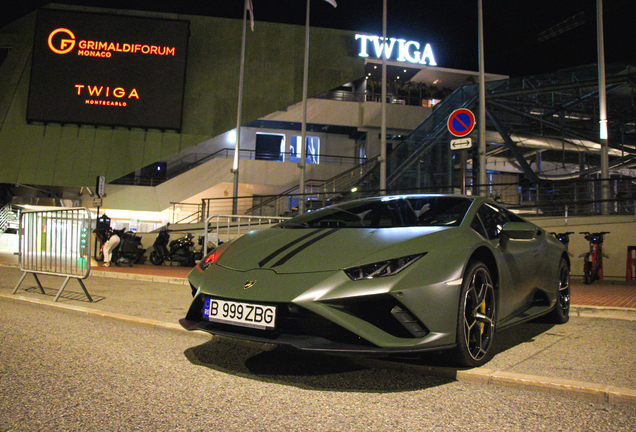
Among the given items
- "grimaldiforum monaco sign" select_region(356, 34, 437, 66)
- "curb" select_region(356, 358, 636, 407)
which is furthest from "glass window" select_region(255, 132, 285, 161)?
"curb" select_region(356, 358, 636, 407)

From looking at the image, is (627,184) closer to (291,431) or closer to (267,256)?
(267,256)

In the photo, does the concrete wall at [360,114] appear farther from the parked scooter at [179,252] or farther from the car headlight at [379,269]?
the car headlight at [379,269]

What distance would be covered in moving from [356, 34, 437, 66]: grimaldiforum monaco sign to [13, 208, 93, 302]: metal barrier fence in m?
25.6

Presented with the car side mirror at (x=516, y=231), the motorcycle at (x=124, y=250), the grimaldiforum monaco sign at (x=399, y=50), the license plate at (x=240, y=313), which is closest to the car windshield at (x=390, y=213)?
the car side mirror at (x=516, y=231)

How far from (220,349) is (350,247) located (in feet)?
4.85

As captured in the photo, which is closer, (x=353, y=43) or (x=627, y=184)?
(x=627, y=184)

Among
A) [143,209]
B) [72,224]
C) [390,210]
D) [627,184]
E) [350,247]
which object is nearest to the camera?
[350,247]

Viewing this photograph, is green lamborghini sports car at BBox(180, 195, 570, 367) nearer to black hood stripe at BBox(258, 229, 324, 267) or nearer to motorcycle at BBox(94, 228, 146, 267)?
black hood stripe at BBox(258, 229, 324, 267)

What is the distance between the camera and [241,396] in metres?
2.50

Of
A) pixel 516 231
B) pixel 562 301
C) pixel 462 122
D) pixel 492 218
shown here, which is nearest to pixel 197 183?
pixel 462 122

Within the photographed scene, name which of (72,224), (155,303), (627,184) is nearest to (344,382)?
(155,303)

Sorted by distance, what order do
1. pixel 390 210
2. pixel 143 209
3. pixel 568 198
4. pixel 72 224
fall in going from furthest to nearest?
pixel 143 209 → pixel 568 198 → pixel 72 224 → pixel 390 210

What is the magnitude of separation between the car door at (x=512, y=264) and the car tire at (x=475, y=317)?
7.2 inches

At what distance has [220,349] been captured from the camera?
12.2ft
